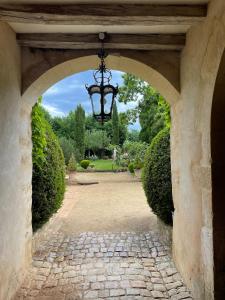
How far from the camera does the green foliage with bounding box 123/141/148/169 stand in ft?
49.3

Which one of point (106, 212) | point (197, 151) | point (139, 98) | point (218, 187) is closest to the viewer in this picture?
point (218, 187)

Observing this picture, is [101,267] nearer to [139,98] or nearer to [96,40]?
[96,40]

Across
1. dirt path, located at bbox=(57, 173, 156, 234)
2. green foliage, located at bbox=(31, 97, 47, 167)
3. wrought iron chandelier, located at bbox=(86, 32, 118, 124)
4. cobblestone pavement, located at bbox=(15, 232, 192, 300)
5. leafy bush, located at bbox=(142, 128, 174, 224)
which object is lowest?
cobblestone pavement, located at bbox=(15, 232, 192, 300)

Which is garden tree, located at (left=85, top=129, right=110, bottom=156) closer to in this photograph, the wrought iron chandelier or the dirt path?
the dirt path

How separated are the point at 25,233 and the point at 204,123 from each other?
7.85ft

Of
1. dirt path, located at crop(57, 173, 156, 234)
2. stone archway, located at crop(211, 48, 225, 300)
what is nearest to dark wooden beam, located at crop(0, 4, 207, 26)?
stone archway, located at crop(211, 48, 225, 300)

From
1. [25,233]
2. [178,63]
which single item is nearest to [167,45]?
[178,63]

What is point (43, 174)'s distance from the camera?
14.4 feet

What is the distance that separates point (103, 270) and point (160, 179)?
161 cm

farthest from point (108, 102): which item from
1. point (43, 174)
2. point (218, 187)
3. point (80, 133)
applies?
point (80, 133)

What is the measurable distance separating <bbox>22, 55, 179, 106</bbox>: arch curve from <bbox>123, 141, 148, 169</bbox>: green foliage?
11.2 meters

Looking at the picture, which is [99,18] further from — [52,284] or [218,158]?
[52,284]

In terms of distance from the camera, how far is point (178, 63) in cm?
341

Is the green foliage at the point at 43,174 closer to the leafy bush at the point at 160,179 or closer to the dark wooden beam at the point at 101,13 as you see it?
the leafy bush at the point at 160,179
